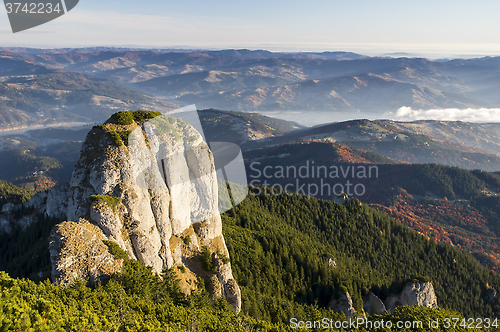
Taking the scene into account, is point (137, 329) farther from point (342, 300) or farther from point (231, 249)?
point (342, 300)

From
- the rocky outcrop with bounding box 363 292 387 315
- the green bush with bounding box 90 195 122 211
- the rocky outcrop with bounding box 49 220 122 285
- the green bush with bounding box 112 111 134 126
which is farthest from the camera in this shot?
the rocky outcrop with bounding box 363 292 387 315

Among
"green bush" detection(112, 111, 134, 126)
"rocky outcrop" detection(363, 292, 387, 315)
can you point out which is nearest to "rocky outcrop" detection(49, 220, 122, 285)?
"green bush" detection(112, 111, 134, 126)

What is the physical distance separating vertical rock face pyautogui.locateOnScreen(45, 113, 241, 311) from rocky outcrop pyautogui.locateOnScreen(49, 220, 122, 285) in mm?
398

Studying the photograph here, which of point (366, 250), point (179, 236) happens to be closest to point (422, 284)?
point (366, 250)

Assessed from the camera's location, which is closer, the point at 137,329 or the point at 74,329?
the point at 74,329

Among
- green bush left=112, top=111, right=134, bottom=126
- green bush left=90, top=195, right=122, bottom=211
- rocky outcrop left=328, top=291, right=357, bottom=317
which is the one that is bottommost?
rocky outcrop left=328, top=291, right=357, bottom=317

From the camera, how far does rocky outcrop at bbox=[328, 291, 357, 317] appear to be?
233 ft

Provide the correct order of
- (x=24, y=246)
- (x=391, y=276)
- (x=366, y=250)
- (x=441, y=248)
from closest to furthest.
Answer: (x=24, y=246)
(x=391, y=276)
(x=366, y=250)
(x=441, y=248)

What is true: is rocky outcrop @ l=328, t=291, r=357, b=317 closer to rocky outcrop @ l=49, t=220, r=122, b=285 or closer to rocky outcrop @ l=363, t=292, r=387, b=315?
rocky outcrop @ l=363, t=292, r=387, b=315

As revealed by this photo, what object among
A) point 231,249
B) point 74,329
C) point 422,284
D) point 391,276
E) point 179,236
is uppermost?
point 74,329

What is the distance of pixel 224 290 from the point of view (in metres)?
45.0

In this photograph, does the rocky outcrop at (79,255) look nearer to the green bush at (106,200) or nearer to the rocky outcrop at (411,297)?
the green bush at (106,200)

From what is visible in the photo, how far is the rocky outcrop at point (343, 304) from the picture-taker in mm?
Answer: 71000

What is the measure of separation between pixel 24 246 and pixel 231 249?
133ft
